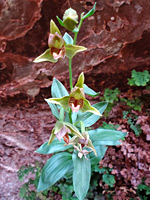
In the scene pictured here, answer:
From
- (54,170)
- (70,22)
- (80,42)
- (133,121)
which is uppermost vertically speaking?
(70,22)

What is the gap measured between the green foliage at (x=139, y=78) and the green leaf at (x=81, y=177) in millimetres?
1004

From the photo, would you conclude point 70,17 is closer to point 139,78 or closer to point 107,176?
point 139,78

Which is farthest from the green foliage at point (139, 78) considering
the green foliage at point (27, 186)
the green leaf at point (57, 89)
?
the green foliage at point (27, 186)

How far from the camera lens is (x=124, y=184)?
1.67m

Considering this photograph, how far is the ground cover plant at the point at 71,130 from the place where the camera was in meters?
1.05

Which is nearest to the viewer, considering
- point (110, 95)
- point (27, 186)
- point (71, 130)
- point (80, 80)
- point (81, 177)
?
point (80, 80)

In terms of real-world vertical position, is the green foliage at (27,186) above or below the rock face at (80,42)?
below

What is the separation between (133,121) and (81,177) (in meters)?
0.91

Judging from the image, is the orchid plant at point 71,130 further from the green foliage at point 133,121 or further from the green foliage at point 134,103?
the green foliage at point 134,103

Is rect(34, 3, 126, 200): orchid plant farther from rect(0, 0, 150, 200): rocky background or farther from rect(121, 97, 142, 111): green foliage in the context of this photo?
rect(121, 97, 142, 111): green foliage

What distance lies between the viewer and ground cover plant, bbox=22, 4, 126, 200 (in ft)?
3.46

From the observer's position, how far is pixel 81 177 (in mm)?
1337

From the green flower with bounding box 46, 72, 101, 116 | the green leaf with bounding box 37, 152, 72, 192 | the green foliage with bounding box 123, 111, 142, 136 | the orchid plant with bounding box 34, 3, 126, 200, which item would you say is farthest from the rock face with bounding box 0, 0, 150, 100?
the green flower with bounding box 46, 72, 101, 116

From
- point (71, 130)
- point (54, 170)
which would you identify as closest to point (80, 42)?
point (71, 130)
